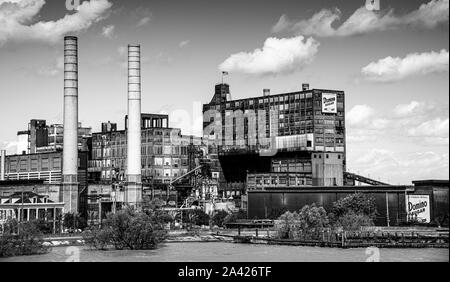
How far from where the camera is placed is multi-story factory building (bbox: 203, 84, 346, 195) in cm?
11144

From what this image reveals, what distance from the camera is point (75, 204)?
90.1m

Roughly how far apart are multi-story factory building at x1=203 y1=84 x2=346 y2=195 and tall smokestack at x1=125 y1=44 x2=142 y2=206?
23.2 m

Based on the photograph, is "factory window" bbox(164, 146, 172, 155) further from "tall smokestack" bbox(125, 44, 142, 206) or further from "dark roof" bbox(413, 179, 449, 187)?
"dark roof" bbox(413, 179, 449, 187)

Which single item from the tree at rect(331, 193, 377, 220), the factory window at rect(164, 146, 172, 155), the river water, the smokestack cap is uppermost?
the smokestack cap

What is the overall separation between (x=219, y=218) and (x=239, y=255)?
39371 millimetres

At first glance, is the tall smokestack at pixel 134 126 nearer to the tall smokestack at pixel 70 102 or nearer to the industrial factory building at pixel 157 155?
the tall smokestack at pixel 70 102

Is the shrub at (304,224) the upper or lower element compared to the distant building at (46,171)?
lower

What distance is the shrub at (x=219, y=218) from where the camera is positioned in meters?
99.5

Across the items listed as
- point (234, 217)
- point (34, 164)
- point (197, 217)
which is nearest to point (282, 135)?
point (234, 217)

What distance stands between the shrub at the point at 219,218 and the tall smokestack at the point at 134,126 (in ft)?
47.2

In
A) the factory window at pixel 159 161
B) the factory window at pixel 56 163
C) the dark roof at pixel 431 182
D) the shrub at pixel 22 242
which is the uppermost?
the factory window at pixel 159 161

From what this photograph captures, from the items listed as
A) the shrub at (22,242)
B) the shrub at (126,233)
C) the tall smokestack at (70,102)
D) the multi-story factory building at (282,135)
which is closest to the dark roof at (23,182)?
the tall smokestack at (70,102)

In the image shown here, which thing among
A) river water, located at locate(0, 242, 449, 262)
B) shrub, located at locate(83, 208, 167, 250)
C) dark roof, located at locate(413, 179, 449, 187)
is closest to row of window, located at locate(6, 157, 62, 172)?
river water, located at locate(0, 242, 449, 262)

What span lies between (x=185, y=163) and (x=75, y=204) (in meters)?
32.3
